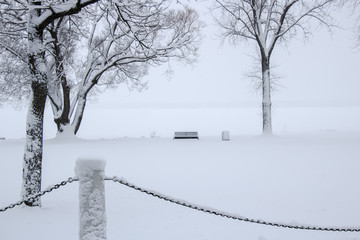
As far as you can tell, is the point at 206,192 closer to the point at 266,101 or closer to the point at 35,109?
the point at 35,109

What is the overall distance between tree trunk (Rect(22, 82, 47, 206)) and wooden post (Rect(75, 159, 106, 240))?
154 inches

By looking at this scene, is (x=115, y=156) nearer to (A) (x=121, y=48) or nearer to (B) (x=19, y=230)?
(B) (x=19, y=230)

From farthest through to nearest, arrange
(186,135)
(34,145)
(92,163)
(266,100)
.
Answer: (266,100) → (186,135) → (34,145) → (92,163)

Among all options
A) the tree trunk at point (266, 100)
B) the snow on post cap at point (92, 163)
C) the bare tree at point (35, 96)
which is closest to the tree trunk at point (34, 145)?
the bare tree at point (35, 96)

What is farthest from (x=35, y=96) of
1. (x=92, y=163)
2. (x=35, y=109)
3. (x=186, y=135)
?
(x=186, y=135)

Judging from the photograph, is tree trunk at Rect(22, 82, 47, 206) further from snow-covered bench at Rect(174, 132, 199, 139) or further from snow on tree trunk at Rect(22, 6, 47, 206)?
snow-covered bench at Rect(174, 132, 199, 139)

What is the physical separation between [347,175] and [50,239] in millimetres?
8520

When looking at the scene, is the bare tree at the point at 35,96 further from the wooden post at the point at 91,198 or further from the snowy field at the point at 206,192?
the wooden post at the point at 91,198

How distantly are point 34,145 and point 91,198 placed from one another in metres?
4.17

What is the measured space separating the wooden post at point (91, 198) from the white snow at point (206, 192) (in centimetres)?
229

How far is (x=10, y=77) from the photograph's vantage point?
68.6 ft

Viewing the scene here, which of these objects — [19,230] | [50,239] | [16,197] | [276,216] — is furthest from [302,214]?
[16,197]

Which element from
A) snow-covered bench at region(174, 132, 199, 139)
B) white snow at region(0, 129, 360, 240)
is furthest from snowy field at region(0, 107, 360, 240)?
snow-covered bench at region(174, 132, 199, 139)

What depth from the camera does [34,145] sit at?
6.96 metres
